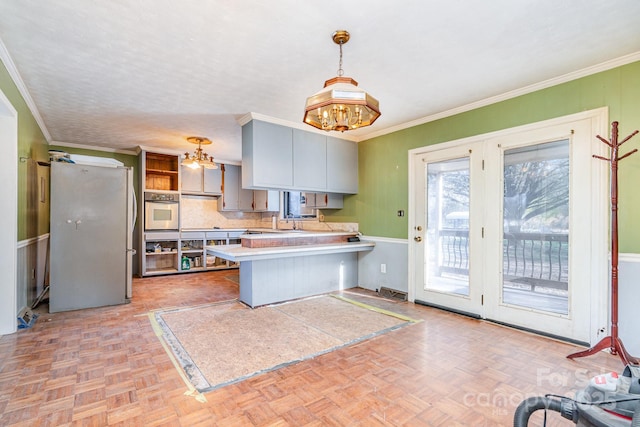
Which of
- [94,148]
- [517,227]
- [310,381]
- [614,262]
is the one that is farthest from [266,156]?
[94,148]

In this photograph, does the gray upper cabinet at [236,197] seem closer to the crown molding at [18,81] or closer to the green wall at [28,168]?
the green wall at [28,168]

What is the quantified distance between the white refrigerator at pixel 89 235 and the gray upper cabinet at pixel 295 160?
1705 millimetres

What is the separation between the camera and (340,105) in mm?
2168

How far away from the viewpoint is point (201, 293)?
4695mm

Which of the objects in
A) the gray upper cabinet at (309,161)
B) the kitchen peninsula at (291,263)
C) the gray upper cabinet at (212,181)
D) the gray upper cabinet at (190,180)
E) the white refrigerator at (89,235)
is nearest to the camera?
the white refrigerator at (89,235)

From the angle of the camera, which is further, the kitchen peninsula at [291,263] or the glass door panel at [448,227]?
the kitchen peninsula at [291,263]

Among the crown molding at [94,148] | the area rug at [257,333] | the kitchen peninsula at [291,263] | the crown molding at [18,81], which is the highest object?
the crown molding at [18,81]

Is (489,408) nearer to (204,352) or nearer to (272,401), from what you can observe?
(272,401)

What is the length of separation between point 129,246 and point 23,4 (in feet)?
9.68

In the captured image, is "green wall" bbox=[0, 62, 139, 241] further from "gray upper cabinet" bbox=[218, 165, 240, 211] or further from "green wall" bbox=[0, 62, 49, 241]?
"gray upper cabinet" bbox=[218, 165, 240, 211]

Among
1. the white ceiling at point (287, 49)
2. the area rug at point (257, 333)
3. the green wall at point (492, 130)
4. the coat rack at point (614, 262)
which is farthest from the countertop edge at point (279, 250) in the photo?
the coat rack at point (614, 262)

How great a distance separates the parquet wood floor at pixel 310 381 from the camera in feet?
5.91

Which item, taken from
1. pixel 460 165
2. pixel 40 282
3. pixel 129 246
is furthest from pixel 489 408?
pixel 40 282

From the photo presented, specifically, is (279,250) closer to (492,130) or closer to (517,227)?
(517,227)
